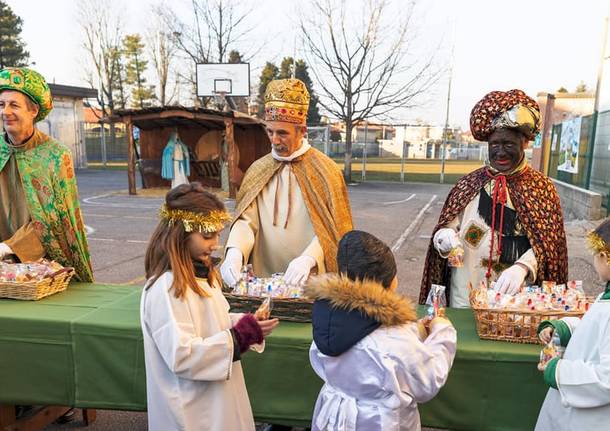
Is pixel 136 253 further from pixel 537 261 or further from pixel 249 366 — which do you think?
pixel 537 261

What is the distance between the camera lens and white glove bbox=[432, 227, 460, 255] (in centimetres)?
252

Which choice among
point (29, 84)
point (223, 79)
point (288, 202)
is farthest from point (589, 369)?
point (223, 79)

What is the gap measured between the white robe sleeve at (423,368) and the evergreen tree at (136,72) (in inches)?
1400

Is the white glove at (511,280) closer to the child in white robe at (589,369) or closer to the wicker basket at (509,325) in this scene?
the wicker basket at (509,325)

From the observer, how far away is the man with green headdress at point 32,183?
2766 millimetres

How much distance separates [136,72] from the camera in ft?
114

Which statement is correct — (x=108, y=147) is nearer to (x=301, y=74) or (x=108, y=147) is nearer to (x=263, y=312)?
(x=301, y=74)

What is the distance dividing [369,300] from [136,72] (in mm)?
36662

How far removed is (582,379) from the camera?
1593mm

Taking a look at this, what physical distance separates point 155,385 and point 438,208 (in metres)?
12.4

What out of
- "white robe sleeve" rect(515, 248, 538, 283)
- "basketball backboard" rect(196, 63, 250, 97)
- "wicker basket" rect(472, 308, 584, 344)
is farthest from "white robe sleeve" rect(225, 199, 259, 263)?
"basketball backboard" rect(196, 63, 250, 97)

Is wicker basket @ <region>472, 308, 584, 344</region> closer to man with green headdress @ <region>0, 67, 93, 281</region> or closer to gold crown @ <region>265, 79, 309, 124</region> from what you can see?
gold crown @ <region>265, 79, 309, 124</region>

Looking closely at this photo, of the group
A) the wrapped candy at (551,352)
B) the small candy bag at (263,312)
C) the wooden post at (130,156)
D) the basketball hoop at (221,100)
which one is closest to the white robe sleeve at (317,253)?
the small candy bag at (263,312)

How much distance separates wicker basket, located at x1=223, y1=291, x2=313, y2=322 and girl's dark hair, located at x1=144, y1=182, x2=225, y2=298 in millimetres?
410
